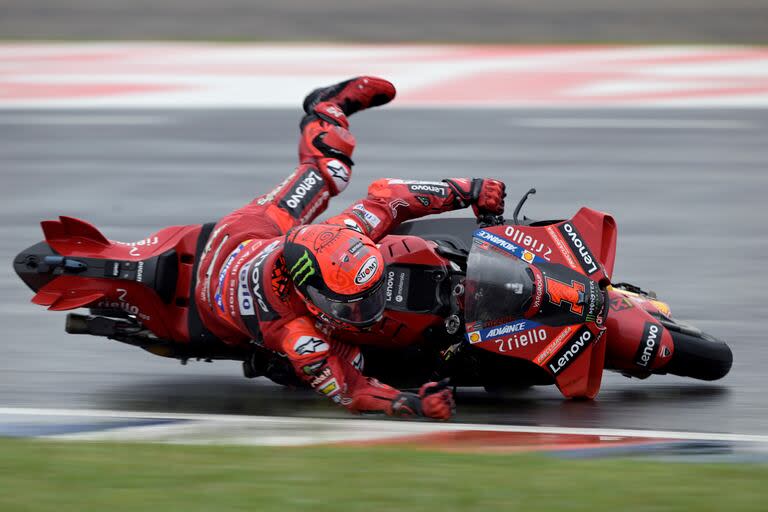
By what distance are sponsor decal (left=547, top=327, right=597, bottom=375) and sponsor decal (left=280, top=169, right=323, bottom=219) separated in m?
1.60

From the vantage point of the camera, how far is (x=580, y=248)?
5742mm

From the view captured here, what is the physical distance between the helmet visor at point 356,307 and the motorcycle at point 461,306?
1.40 ft

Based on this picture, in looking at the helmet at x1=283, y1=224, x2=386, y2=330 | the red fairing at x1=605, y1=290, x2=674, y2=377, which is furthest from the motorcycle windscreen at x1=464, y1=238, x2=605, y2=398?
the helmet at x1=283, y1=224, x2=386, y2=330

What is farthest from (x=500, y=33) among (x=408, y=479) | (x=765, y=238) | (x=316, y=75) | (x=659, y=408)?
(x=408, y=479)

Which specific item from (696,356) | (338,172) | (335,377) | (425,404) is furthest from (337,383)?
(696,356)

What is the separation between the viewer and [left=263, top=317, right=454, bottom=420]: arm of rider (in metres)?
5.46

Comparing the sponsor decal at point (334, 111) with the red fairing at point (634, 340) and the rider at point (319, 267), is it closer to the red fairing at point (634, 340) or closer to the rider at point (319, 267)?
the rider at point (319, 267)

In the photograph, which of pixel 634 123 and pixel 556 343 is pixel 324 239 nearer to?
pixel 556 343

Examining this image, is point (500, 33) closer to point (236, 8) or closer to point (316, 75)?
point (316, 75)

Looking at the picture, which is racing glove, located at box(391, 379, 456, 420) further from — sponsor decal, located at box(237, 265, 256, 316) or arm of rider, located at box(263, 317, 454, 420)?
sponsor decal, located at box(237, 265, 256, 316)

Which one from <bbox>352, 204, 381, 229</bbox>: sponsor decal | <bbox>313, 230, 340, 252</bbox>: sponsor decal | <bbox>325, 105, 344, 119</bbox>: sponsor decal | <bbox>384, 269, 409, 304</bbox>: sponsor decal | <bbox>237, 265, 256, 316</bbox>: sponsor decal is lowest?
<bbox>237, 265, 256, 316</bbox>: sponsor decal

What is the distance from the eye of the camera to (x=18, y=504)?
441 centimetres

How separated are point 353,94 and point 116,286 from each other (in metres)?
1.92

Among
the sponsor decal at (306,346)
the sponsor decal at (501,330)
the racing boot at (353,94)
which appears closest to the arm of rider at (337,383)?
the sponsor decal at (306,346)
